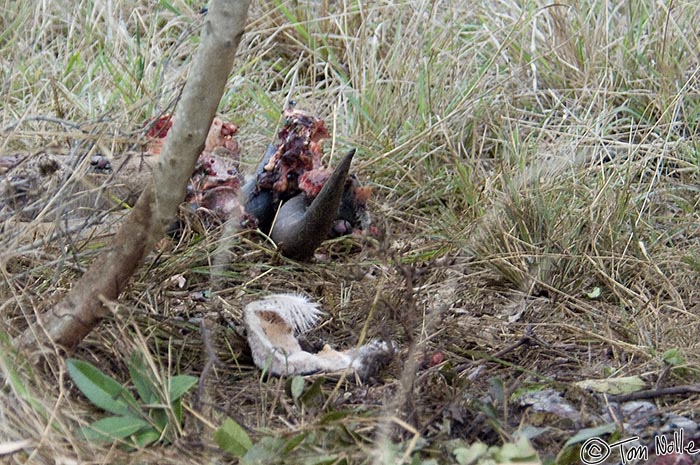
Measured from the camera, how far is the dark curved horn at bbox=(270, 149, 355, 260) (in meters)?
2.13

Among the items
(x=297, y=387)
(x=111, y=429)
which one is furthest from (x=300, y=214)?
(x=111, y=429)

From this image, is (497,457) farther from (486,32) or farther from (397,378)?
(486,32)

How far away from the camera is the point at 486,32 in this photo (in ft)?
11.4

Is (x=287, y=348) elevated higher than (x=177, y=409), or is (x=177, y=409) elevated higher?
(x=177, y=409)

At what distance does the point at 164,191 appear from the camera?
5.16 ft

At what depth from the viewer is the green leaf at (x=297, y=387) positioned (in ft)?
5.28

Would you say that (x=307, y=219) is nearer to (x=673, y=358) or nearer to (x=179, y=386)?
(x=179, y=386)

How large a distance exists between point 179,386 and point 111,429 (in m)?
0.14

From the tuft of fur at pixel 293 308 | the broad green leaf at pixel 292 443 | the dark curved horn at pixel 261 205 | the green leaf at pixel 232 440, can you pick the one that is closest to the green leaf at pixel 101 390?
the green leaf at pixel 232 440

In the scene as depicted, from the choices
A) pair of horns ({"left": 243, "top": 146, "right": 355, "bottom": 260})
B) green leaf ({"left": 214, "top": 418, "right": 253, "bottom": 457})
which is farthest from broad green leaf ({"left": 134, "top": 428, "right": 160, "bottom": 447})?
pair of horns ({"left": 243, "top": 146, "right": 355, "bottom": 260})

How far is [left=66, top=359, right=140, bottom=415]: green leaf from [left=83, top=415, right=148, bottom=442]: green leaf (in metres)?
0.03

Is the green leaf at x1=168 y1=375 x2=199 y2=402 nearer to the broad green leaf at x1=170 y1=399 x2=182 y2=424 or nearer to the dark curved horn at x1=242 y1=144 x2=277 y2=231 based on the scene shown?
the broad green leaf at x1=170 y1=399 x2=182 y2=424

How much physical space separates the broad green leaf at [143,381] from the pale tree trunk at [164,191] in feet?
0.42

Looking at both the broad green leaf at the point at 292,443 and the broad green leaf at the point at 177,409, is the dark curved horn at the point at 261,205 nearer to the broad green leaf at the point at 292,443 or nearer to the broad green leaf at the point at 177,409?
the broad green leaf at the point at 177,409
